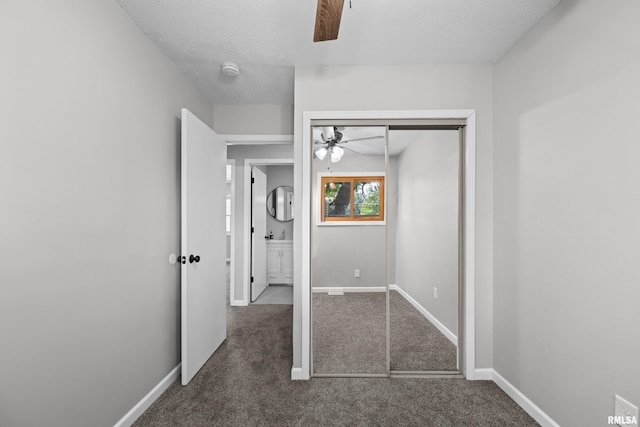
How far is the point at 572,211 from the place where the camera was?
153 cm

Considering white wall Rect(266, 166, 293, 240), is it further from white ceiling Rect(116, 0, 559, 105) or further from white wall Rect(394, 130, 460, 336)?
white wall Rect(394, 130, 460, 336)

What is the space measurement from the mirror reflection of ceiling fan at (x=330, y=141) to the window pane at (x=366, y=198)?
10.2 inches

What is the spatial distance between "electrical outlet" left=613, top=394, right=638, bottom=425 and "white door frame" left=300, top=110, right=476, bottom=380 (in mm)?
936

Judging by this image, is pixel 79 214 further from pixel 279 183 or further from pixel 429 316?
pixel 279 183

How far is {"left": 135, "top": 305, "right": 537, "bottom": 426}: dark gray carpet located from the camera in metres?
1.77

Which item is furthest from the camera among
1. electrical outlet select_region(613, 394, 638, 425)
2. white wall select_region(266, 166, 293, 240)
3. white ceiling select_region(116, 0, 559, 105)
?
white wall select_region(266, 166, 293, 240)

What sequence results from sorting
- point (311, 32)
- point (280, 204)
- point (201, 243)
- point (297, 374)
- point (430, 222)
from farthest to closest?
point (280, 204) < point (430, 222) < point (201, 243) < point (297, 374) < point (311, 32)

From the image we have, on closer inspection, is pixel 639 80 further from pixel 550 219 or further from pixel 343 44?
pixel 343 44

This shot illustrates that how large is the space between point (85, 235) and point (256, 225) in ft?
9.50

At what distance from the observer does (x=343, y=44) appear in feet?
6.51

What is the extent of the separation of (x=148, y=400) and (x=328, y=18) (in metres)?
2.44

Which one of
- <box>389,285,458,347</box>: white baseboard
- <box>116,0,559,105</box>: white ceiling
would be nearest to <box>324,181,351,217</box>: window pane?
<box>389,285,458,347</box>: white baseboard

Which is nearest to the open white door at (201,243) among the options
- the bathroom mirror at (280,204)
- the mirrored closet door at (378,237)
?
the mirrored closet door at (378,237)

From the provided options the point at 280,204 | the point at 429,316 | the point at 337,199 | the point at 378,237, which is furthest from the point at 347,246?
the point at 280,204
